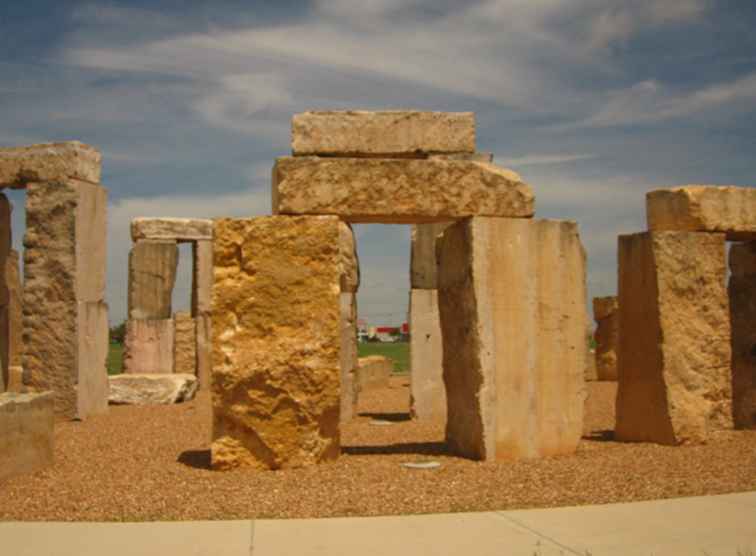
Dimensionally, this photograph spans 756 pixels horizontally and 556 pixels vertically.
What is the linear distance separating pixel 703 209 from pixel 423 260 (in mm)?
3746

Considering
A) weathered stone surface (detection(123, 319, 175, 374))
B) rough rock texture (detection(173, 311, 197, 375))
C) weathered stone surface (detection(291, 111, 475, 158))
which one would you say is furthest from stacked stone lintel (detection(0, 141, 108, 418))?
rough rock texture (detection(173, 311, 197, 375))

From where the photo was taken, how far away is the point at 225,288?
665 cm

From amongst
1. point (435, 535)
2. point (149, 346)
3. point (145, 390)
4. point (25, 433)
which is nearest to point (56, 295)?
point (145, 390)

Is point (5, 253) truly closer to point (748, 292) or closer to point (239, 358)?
point (239, 358)

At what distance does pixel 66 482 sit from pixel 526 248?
3.72 m

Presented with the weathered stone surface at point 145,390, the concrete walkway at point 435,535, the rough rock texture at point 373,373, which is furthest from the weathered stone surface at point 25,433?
the rough rock texture at point 373,373

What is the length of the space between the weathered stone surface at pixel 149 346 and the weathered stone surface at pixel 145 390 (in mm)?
2174

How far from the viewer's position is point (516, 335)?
7.01 meters

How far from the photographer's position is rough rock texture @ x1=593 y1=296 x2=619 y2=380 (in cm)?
1573

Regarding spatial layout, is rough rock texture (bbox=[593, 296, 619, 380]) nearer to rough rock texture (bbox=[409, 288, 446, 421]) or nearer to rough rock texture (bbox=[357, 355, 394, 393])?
rough rock texture (bbox=[357, 355, 394, 393])

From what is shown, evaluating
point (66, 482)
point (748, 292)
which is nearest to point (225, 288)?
point (66, 482)

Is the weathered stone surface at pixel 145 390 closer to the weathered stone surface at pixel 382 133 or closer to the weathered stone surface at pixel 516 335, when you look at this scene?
the weathered stone surface at pixel 382 133

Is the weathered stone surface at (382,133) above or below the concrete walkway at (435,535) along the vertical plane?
above

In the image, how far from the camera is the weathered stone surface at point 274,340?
6.58m
